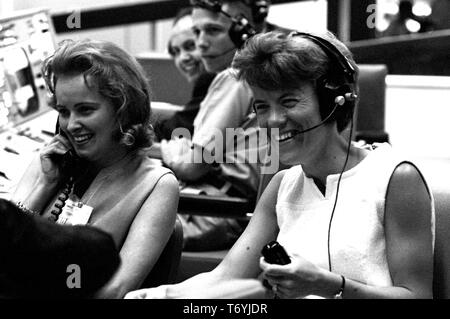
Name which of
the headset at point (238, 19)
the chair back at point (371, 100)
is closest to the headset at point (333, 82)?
the headset at point (238, 19)

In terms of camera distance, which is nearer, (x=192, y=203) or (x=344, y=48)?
(x=344, y=48)

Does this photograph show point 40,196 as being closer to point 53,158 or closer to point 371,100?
point 53,158

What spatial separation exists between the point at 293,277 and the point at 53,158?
75 cm

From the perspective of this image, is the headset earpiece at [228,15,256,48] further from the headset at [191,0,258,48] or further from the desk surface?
the desk surface

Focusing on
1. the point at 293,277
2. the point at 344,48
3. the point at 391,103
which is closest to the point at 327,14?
the point at 391,103

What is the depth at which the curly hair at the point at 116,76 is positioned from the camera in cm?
169

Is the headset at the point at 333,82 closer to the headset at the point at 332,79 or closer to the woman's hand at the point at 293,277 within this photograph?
the headset at the point at 332,79

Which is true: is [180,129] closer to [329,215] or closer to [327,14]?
[329,215]

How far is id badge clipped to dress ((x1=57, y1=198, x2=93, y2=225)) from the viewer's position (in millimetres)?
1691

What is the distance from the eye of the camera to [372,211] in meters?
1.44

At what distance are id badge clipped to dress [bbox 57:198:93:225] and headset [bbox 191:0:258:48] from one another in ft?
3.48

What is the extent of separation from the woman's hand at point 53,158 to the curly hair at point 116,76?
0.40 ft
